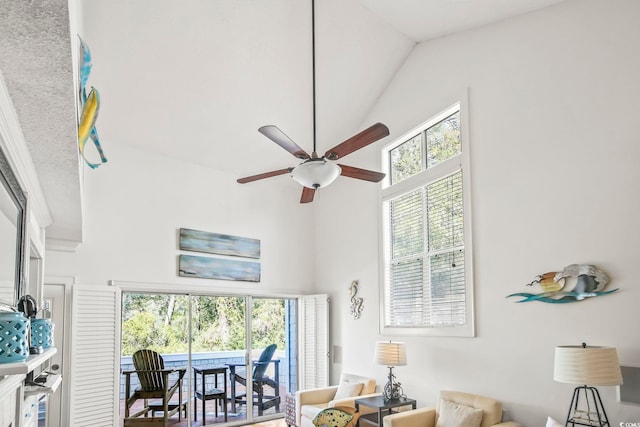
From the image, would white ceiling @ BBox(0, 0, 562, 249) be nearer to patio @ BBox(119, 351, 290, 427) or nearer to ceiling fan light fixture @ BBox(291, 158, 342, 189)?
ceiling fan light fixture @ BBox(291, 158, 342, 189)

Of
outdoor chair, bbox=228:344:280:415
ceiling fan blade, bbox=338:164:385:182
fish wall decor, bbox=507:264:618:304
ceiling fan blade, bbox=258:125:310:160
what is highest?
ceiling fan blade, bbox=258:125:310:160

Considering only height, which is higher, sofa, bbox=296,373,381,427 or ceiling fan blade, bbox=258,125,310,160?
ceiling fan blade, bbox=258,125,310,160

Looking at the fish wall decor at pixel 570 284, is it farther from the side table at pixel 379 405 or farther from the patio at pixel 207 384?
the patio at pixel 207 384

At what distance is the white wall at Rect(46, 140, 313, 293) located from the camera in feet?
19.1

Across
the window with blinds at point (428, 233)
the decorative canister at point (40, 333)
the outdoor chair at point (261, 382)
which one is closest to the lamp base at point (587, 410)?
the window with blinds at point (428, 233)

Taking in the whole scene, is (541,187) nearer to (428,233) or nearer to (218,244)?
(428,233)

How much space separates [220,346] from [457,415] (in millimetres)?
3333

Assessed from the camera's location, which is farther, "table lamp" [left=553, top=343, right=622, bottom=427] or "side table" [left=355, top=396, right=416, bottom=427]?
"side table" [left=355, top=396, right=416, bottom=427]

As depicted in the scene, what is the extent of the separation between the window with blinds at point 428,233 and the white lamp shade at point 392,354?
32 centimetres

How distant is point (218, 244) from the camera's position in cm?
679

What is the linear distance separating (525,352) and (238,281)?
384 cm

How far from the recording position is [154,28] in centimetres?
478

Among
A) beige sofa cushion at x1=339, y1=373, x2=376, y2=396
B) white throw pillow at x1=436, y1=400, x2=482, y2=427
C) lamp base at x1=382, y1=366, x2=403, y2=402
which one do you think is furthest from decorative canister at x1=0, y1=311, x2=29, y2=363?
beige sofa cushion at x1=339, y1=373, x2=376, y2=396

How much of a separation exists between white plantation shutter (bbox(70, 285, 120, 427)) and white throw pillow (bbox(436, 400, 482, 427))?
341 cm
